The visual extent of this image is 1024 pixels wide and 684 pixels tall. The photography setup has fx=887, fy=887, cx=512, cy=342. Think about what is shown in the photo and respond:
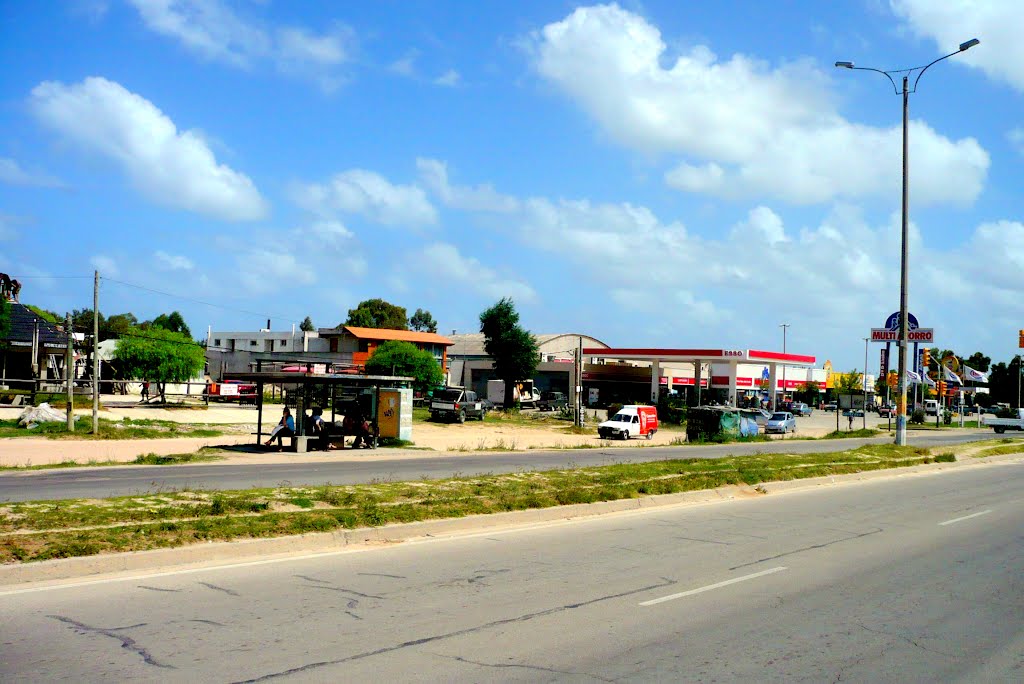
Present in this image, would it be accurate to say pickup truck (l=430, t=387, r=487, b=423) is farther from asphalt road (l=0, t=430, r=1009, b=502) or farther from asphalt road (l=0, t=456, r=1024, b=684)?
asphalt road (l=0, t=456, r=1024, b=684)

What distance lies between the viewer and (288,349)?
340ft

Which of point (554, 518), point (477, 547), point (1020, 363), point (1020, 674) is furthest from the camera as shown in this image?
point (1020, 363)

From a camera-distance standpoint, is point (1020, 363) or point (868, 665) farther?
point (1020, 363)

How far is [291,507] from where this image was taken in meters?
13.3

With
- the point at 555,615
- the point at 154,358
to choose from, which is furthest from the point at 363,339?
the point at 555,615

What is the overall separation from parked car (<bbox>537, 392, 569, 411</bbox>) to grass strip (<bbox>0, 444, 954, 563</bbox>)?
5799 centimetres

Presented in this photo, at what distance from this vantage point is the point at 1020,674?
671cm

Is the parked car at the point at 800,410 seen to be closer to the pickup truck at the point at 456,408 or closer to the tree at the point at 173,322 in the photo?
the pickup truck at the point at 456,408

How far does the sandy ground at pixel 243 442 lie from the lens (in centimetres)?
2767

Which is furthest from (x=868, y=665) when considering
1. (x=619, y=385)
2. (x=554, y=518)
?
(x=619, y=385)

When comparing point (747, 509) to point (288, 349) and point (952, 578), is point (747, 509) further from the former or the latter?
point (288, 349)

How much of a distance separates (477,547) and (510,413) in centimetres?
5888

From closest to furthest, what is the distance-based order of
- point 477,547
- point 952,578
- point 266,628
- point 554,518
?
point 266,628 → point 952,578 → point 477,547 → point 554,518

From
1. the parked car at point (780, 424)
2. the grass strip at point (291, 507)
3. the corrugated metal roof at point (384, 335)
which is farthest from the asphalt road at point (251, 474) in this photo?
the corrugated metal roof at point (384, 335)
